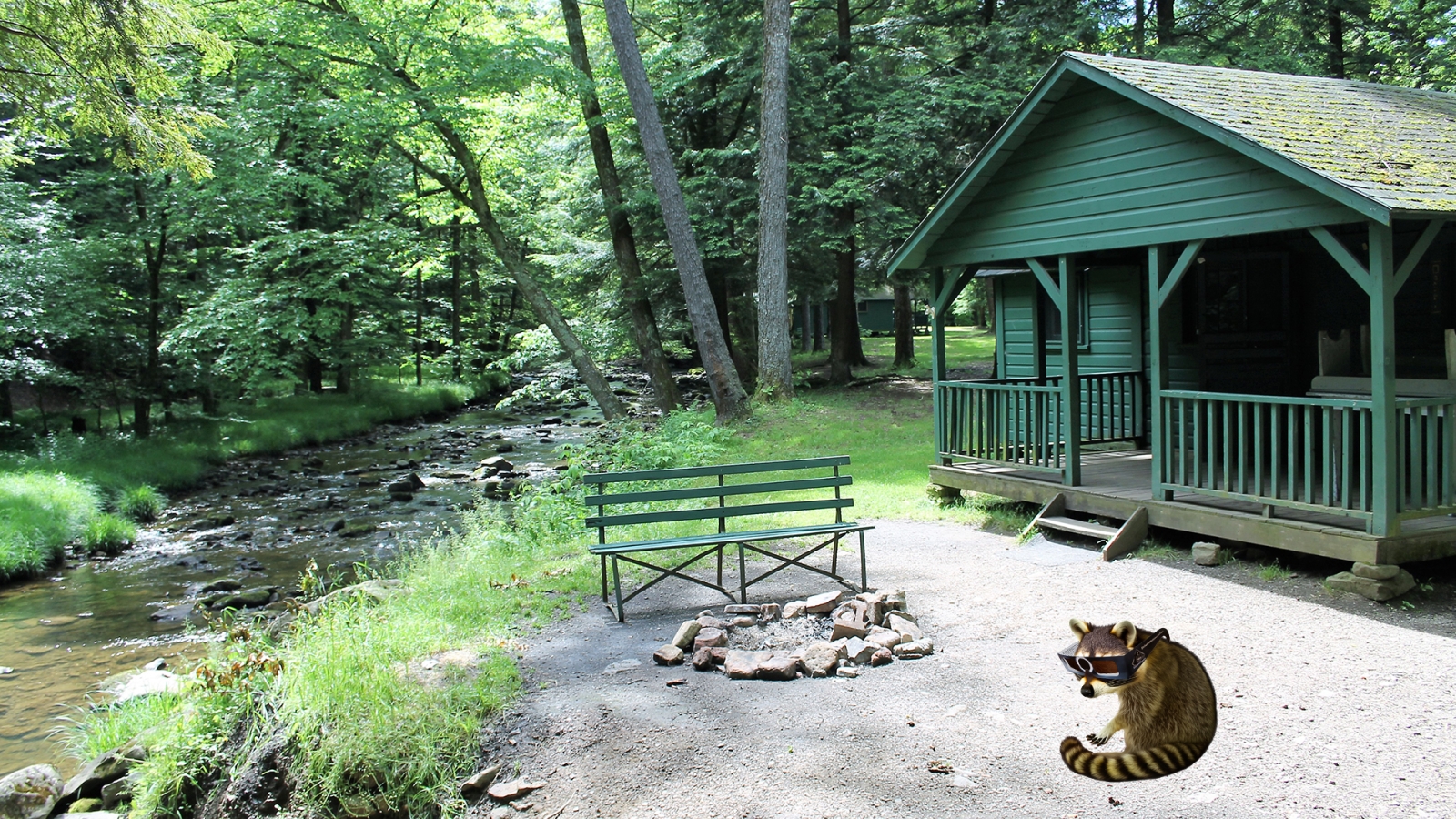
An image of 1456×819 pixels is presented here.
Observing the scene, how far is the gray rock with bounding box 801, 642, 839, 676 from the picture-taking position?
600 centimetres

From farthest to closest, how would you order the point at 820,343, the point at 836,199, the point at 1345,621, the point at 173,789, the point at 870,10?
1. the point at 820,343
2. the point at 870,10
3. the point at 836,199
4. the point at 1345,621
5. the point at 173,789

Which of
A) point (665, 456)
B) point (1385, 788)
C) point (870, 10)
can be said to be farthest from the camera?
point (870, 10)

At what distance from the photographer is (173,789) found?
551cm

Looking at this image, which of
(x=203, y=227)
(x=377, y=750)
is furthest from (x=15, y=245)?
(x=377, y=750)

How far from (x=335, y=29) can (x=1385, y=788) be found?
19585mm

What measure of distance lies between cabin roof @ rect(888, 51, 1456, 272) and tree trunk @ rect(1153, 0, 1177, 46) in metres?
11.8

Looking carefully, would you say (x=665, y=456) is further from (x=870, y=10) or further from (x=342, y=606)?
(x=870, y=10)

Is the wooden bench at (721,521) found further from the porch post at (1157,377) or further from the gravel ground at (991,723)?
the porch post at (1157,377)

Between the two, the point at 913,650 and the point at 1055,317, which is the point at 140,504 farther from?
the point at 1055,317

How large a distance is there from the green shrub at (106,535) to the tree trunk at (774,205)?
11.6 metres

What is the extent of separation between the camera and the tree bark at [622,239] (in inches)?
860

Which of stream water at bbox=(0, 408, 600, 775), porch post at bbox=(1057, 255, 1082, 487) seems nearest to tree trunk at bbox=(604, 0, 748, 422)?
stream water at bbox=(0, 408, 600, 775)

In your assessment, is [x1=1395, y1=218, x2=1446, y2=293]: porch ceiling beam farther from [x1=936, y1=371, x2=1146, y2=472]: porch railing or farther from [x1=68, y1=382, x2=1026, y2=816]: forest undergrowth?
[x1=68, y1=382, x2=1026, y2=816]: forest undergrowth

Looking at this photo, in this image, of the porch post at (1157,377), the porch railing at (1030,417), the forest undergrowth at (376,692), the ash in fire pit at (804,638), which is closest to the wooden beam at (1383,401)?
the porch post at (1157,377)
